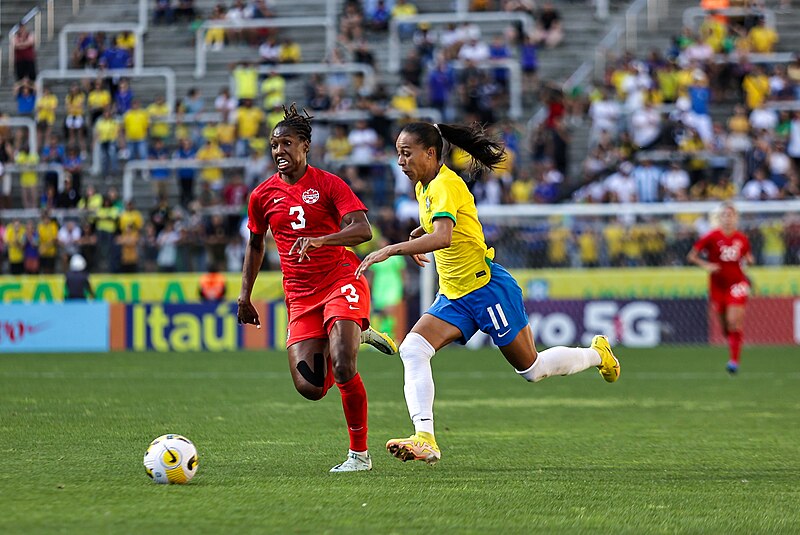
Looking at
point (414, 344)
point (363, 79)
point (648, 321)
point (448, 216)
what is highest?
point (363, 79)

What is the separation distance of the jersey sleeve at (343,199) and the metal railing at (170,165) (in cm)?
1985

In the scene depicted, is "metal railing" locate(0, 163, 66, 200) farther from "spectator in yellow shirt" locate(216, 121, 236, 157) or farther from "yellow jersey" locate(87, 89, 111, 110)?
"spectator in yellow shirt" locate(216, 121, 236, 157)

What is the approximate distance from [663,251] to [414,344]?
16087 millimetres

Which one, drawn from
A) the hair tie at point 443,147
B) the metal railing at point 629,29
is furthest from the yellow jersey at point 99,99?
the hair tie at point 443,147

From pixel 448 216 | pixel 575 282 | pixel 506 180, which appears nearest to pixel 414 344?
pixel 448 216

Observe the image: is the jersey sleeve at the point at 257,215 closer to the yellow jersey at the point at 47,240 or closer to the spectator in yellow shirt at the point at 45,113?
the yellow jersey at the point at 47,240

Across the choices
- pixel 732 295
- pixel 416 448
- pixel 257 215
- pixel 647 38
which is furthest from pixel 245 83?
pixel 416 448

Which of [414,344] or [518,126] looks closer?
[414,344]

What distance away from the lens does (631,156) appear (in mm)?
26312

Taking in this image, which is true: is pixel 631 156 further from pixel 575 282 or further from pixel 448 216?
pixel 448 216

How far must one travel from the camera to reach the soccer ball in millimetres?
7406

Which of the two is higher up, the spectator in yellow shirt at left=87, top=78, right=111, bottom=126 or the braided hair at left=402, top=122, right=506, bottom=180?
the spectator in yellow shirt at left=87, top=78, right=111, bottom=126

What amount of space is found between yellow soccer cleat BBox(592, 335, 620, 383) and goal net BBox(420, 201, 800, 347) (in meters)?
13.6

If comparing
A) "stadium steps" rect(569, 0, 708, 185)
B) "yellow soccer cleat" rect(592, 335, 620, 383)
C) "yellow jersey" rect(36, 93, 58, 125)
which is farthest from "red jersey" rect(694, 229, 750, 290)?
"yellow jersey" rect(36, 93, 58, 125)
